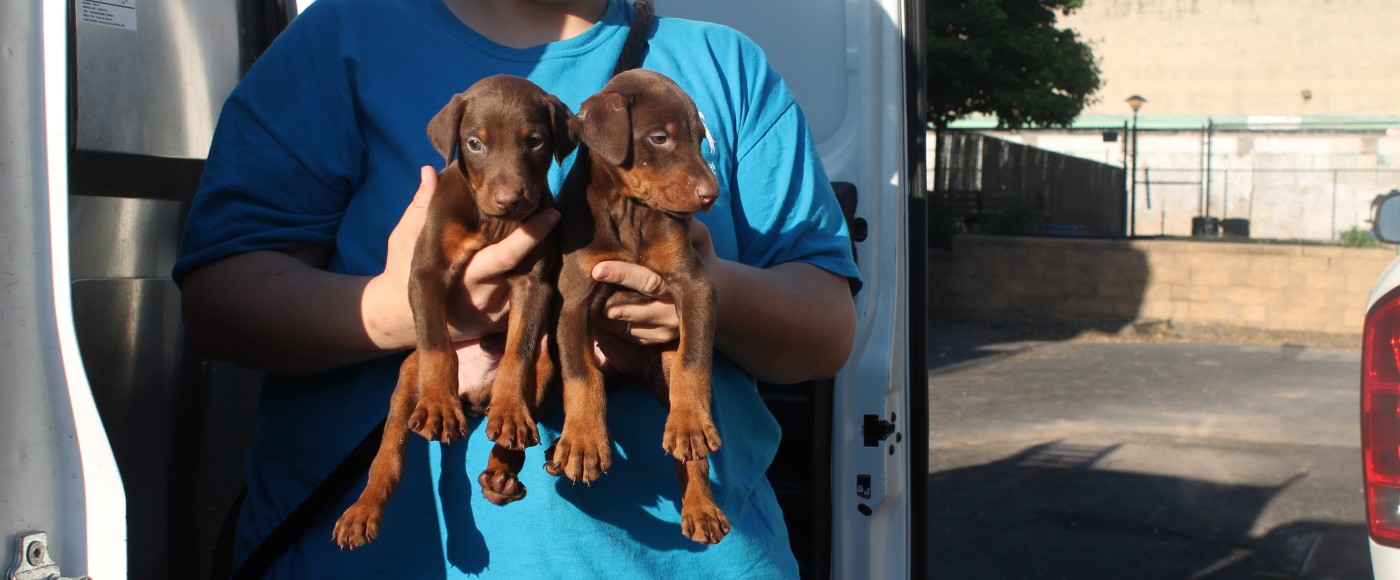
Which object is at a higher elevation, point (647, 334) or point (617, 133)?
point (617, 133)

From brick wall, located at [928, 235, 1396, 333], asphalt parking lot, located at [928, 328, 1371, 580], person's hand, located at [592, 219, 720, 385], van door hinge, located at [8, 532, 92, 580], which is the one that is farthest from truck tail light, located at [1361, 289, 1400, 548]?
brick wall, located at [928, 235, 1396, 333]

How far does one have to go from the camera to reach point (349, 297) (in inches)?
75.1

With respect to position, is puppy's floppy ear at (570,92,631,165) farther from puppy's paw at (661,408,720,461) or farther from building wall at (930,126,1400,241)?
building wall at (930,126,1400,241)

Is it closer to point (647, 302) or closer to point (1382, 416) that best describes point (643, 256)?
point (647, 302)

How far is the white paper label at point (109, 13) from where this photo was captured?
268 cm

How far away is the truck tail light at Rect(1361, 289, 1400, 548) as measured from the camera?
281 centimetres

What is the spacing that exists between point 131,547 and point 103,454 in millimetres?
1567

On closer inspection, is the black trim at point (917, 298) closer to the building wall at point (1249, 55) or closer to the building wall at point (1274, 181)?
the building wall at point (1274, 181)

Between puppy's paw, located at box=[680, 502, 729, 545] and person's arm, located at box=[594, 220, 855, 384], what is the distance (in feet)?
0.86

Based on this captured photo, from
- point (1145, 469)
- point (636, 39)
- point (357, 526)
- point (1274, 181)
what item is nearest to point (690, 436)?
point (357, 526)

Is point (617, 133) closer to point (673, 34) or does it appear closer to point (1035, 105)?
point (673, 34)

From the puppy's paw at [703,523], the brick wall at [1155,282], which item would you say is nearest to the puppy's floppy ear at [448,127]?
the puppy's paw at [703,523]

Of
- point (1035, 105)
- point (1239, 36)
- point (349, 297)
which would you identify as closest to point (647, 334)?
point (349, 297)

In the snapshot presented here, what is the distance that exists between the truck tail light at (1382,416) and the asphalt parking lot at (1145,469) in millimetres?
3714
